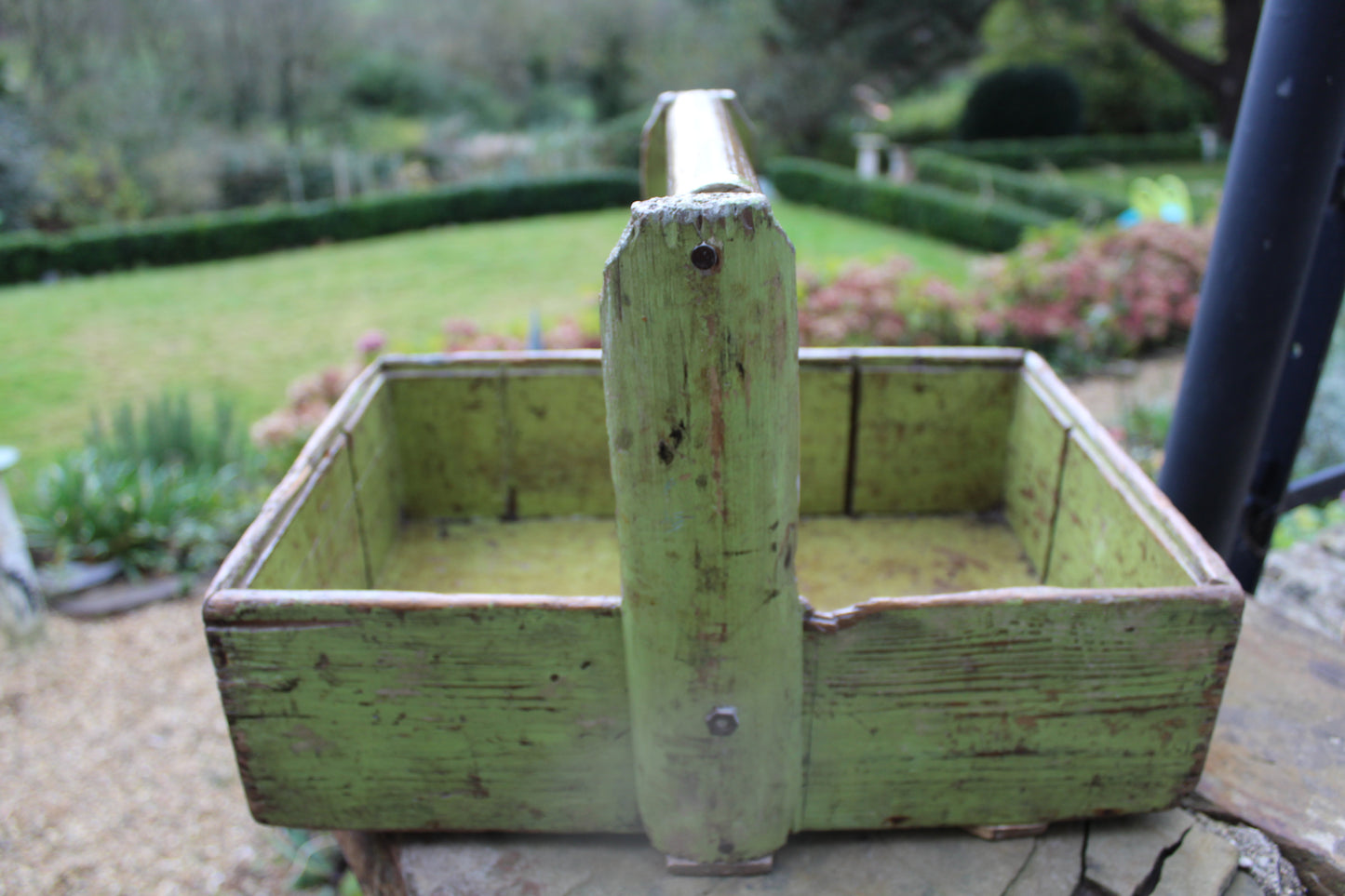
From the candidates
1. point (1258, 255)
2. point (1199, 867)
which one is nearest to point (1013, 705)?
point (1199, 867)

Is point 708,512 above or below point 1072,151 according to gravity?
above

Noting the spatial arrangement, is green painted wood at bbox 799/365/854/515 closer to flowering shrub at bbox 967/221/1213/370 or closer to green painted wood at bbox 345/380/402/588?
green painted wood at bbox 345/380/402/588

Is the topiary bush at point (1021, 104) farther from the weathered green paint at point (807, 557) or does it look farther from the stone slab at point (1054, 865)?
the stone slab at point (1054, 865)

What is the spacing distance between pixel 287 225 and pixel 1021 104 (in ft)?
45.8

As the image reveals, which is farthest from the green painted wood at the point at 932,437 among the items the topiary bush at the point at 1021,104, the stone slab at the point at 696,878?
the topiary bush at the point at 1021,104

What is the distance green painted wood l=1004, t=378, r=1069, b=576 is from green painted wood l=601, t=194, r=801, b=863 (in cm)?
90

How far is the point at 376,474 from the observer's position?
202cm

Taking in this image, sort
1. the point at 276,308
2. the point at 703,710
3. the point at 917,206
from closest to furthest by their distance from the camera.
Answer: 1. the point at 703,710
2. the point at 276,308
3. the point at 917,206

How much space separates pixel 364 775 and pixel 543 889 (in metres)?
0.30

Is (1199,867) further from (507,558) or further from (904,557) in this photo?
(507,558)

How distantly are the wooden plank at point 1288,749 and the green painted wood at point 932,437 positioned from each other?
0.62m

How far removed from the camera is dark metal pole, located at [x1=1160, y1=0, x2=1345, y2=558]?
1708mm

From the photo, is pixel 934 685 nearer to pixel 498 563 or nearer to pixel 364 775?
pixel 364 775

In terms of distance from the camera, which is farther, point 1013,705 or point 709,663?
point 1013,705
